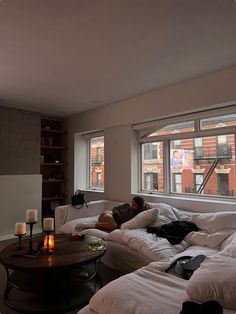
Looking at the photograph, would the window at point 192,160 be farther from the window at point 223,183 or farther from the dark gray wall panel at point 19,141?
the dark gray wall panel at point 19,141

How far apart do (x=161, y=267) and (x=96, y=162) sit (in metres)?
3.79

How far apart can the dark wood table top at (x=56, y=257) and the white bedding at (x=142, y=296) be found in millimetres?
669

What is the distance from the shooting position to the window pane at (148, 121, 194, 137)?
3816 millimetres

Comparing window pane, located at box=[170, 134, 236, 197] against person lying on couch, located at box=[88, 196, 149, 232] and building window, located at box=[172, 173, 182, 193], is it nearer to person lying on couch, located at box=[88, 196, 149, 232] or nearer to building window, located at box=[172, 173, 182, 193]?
building window, located at box=[172, 173, 182, 193]

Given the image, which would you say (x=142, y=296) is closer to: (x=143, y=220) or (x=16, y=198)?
(x=143, y=220)

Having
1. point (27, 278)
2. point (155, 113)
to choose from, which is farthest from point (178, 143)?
point (27, 278)

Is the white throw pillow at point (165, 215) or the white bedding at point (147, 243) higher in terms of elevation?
the white throw pillow at point (165, 215)

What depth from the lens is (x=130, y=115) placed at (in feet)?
14.2

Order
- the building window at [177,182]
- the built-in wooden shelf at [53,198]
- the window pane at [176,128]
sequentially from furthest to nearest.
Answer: the built-in wooden shelf at [53,198] < the building window at [177,182] < the window pane at [176,128]

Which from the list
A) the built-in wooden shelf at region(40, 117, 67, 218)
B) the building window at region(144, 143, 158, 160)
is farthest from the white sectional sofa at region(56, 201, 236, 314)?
the built-in wooden shelf at region(40, 117, 67, 218)

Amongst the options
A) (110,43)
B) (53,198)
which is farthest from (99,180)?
(110,43)

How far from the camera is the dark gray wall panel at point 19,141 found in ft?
15.5

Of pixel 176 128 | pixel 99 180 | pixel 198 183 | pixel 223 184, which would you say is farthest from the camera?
pixel 99 180

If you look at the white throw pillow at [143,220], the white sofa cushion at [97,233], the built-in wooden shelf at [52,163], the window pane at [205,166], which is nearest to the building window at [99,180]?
the built-in wooden shelf at [52,163]
